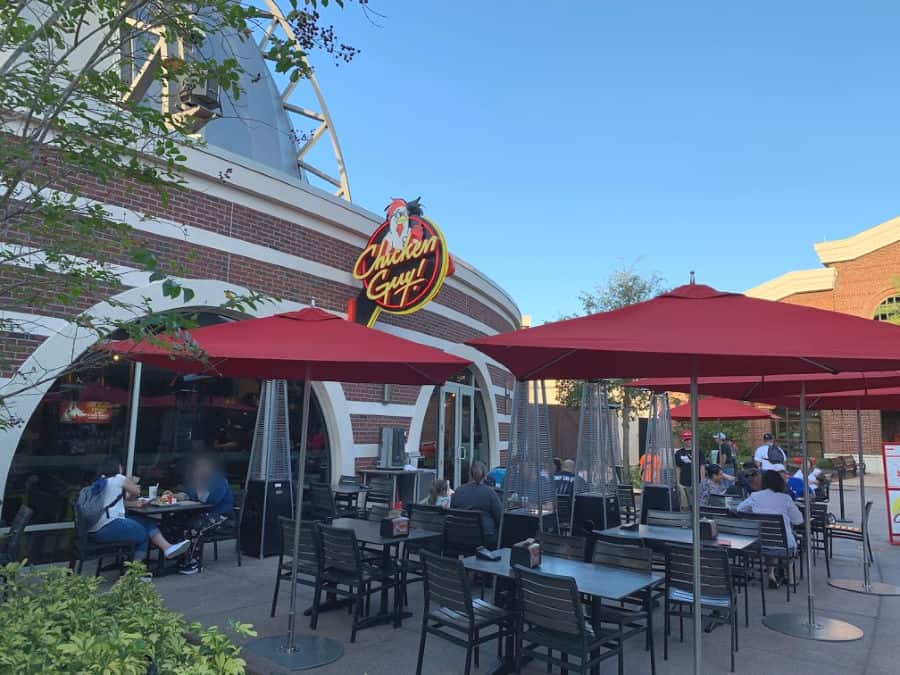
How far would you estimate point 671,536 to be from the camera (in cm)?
734

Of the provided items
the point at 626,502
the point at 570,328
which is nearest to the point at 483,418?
the point at 626,502

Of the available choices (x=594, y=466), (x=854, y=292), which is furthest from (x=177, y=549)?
(x=854, y=292)

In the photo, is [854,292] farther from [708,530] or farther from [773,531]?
[708,530]

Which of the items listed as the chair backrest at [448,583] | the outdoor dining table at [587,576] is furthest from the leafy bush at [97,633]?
the outdoor dining table at [587,576]

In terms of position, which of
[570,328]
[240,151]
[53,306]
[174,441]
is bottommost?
[174,441]

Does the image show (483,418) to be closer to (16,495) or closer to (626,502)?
(626,502)

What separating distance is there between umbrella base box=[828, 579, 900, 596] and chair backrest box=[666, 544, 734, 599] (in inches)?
143

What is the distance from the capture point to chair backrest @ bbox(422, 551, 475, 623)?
15.1 feet

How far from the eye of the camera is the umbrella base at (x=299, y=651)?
5133 mm

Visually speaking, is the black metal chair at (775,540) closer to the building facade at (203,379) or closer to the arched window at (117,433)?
the building facade at (203,379)

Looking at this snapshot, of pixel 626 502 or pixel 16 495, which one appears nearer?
pixel 16 495

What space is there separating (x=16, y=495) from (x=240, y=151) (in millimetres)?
9931

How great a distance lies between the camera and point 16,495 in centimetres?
774

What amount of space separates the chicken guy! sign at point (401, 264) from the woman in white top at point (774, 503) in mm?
5618
